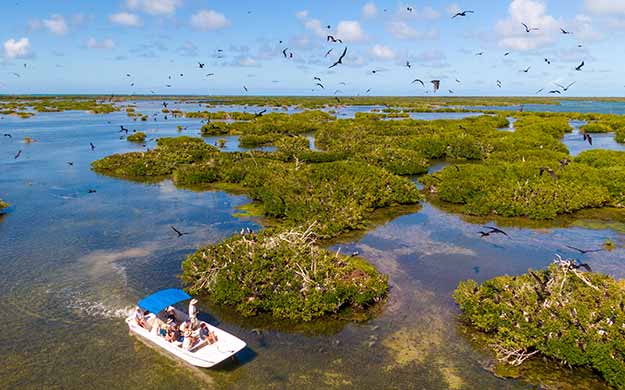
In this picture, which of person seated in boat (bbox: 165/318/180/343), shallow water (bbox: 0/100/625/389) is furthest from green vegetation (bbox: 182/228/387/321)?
person seated in boat (bbox: 165/318/180/343)

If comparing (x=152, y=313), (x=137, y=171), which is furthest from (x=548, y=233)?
(x=137, y=171)

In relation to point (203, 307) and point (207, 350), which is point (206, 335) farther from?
point (203, 307)

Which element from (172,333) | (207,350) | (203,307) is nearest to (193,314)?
(172,333)

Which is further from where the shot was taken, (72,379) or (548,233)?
(548,233)

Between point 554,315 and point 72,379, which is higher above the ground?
point 554,315

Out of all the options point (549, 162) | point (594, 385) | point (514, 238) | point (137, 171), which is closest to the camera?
point (594, 385)

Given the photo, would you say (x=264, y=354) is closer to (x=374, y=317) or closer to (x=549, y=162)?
(x=374, y=317)

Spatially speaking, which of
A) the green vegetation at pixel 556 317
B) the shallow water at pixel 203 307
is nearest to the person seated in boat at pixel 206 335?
the shallow water at pixel 203 307

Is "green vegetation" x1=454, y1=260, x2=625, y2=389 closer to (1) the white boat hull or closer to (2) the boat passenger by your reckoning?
(1) the white boat hull
